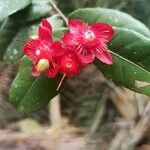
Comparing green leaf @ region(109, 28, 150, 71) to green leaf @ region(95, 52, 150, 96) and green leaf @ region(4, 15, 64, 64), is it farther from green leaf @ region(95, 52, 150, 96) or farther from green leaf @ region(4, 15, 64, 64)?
green leaf @ region(4, 15, 64, 64)

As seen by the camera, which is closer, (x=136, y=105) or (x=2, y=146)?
(x=136, y=105)

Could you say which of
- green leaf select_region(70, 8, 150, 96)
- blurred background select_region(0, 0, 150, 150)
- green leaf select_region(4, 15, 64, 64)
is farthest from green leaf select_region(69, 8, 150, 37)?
blurred background select_region(0, 0, 150, 150)

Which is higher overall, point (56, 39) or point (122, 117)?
point (56, 39)

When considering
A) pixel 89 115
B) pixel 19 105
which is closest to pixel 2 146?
pixel 89 115

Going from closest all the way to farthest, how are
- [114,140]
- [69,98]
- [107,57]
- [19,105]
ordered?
[107,57] < [19,105] < [114,140] < [69,98]

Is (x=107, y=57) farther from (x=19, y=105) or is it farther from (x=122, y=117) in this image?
(x=122, y=117)

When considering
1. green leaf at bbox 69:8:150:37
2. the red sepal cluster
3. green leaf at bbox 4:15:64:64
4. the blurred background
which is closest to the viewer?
the red sepal cluster

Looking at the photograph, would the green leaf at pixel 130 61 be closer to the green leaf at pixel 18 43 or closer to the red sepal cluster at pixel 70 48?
the red sepal cluster at pixel 70 48
